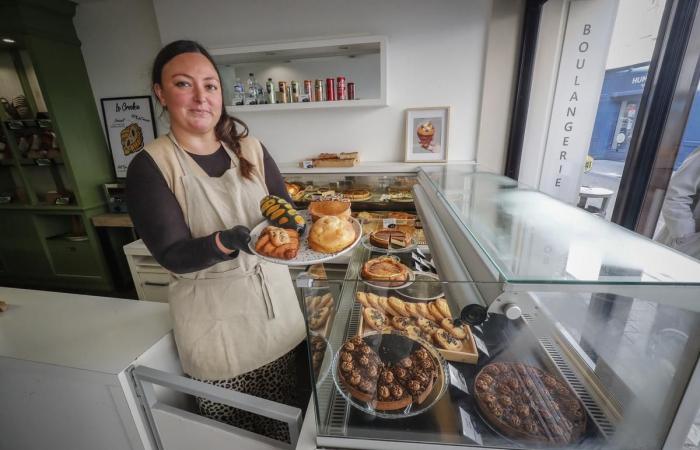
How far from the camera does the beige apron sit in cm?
113

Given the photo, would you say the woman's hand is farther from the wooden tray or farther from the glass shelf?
the wooden tray

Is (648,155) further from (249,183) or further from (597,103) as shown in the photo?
(249,183)

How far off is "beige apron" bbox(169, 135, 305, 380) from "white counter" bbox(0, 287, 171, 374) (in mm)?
249

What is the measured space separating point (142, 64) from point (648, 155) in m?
4.53

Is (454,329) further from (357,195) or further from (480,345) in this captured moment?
(357,195)

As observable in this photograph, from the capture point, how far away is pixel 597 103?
8.04ft

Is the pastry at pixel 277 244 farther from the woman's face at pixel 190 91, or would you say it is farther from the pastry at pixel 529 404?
the pastry at pixel 529 404

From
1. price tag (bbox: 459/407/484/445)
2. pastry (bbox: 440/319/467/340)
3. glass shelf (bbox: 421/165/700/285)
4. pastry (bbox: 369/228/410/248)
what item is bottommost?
price tag (bbox: 459/407/484/445)

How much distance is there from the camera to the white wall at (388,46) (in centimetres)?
269

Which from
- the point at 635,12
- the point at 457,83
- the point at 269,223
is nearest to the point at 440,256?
the point at 269,223

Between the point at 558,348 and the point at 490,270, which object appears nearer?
the point at 490,270

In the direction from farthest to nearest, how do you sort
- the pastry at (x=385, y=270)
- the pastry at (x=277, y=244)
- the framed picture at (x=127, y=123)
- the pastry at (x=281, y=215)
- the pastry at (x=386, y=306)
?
the framed picture at (x=127, y=123)
the pastry at (x=385, y=270)
the pastry at (x=386, y=306)
the pastry at (x=281, y=215)
the pastry at (x=277, y=244)

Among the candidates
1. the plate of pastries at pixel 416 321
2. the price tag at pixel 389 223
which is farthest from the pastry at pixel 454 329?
the price tag at pixel 389 223

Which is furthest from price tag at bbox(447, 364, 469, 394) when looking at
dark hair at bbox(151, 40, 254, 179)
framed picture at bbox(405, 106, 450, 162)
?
framed picture at bbox(405, 106, 450, 162)
